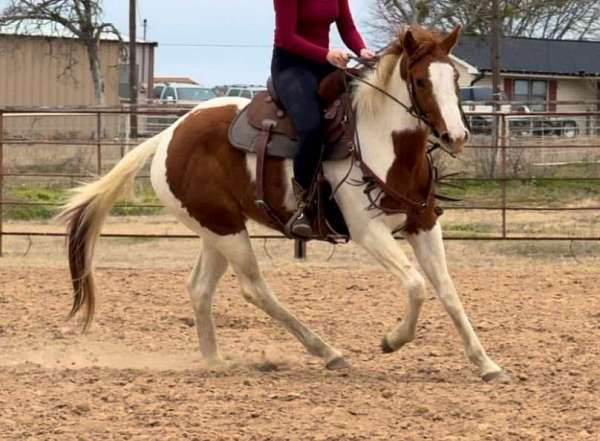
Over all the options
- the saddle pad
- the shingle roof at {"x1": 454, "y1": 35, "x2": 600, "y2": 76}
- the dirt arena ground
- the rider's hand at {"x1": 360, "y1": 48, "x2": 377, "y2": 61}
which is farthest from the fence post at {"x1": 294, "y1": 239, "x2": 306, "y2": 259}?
the shingle roof at {"x1": 454, "y1": 35, "x2": 600, "y2": 76}

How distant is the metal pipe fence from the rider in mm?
3910

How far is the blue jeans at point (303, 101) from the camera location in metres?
5.42

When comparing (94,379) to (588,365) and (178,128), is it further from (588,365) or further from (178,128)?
(588,365)

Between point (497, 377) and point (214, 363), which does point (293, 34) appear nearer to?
point (214, 363)

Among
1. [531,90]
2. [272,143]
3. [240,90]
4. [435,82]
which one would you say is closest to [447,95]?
[435,82]

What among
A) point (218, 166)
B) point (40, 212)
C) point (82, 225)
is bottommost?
point (40, 212)

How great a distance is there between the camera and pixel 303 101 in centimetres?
548

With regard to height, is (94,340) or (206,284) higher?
(206,284)

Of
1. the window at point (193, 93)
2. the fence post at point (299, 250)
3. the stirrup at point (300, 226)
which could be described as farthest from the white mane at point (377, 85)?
the window at point (193, 93)

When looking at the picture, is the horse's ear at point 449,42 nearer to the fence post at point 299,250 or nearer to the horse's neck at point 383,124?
the horse's neck at point 383,124

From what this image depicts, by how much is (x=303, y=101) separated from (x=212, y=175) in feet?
2.46

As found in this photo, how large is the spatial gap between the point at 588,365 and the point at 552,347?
550mm

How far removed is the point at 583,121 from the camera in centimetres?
2600

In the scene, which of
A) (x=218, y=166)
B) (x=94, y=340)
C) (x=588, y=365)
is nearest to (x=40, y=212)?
(x=94, y=340)
